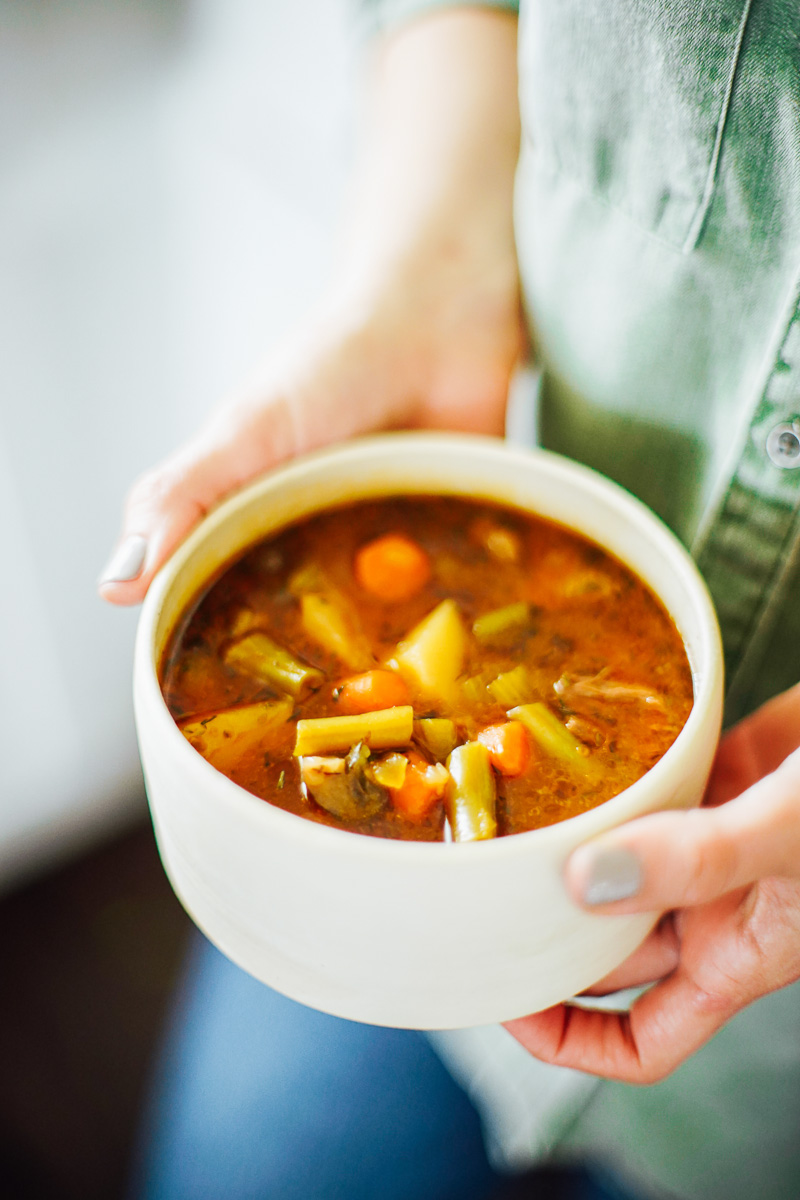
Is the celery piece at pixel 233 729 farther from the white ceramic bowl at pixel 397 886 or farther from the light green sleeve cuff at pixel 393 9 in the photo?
the light green sleeve cuff at pixel 393 9

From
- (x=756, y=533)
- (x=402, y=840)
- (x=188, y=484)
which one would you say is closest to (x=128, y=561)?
(x=188, y=484)

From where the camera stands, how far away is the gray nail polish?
574mm

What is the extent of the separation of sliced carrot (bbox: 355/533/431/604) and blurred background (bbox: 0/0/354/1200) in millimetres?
819

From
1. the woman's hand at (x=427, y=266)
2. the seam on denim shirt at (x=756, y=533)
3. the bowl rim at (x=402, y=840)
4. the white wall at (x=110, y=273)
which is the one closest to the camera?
the bowl rim at (x=402, y=840)

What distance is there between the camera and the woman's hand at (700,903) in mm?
585

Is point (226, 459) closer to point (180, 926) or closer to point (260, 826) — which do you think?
point (260, 826)

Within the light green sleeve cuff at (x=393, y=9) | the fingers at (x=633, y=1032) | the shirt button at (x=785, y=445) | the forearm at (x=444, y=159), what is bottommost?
the fingers at (x=633, y=1032)

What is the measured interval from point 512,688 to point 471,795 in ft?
0.42

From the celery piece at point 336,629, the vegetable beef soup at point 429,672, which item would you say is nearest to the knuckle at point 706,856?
the vegetable beef soup at point 429,672

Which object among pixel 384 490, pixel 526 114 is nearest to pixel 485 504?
pixel 384 490

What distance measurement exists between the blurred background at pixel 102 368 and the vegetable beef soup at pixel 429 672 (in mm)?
833

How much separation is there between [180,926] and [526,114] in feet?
5.29

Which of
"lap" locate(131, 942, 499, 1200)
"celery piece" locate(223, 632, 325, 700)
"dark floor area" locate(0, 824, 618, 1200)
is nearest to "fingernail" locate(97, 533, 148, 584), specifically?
"celery piece" locate(223, 632, 325, 700)

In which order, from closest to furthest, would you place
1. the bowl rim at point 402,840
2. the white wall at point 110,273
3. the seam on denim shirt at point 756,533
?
the bowl rim at point 402,840
the seam on denim shirt at point 756,533
the white wall at point 110,273
